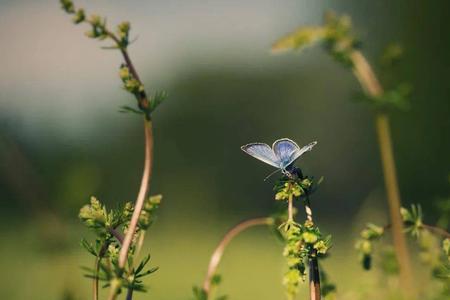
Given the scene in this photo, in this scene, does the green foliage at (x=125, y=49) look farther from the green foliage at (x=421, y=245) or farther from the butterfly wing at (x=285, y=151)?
the green foliage at (x=421, y=245)

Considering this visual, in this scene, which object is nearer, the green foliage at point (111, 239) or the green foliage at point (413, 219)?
the green foliage at point (111, 239)

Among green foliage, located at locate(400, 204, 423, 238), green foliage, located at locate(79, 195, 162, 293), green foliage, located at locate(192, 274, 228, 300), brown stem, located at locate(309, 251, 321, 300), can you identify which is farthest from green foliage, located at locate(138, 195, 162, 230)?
green foliage, located at locate(400, 204, 423, 238)

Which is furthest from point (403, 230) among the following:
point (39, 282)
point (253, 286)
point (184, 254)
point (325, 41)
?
point (184, 254)

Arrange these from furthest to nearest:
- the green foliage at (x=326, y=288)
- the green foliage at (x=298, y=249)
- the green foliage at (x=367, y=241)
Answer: the green foliage at (x=326, y=288)
the green foliage at (x=367, y=241)
the green foliage at (x=298, y=249)

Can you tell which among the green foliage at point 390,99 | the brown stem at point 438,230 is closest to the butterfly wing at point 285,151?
the green foliage at point 390,99

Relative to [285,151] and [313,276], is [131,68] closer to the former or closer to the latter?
[285,151]

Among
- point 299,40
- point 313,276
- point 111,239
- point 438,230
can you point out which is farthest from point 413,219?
point 111,239

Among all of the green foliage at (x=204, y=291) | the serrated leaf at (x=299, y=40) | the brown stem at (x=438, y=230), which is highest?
the serrated leaf at (x=299, y=40)

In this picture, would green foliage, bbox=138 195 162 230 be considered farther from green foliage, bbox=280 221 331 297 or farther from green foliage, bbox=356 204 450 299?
green foliage, bbox=356 204 450 299

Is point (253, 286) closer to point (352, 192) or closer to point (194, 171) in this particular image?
point (194, 171)

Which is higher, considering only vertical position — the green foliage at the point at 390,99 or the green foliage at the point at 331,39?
the green foliage at the point at 331,39
